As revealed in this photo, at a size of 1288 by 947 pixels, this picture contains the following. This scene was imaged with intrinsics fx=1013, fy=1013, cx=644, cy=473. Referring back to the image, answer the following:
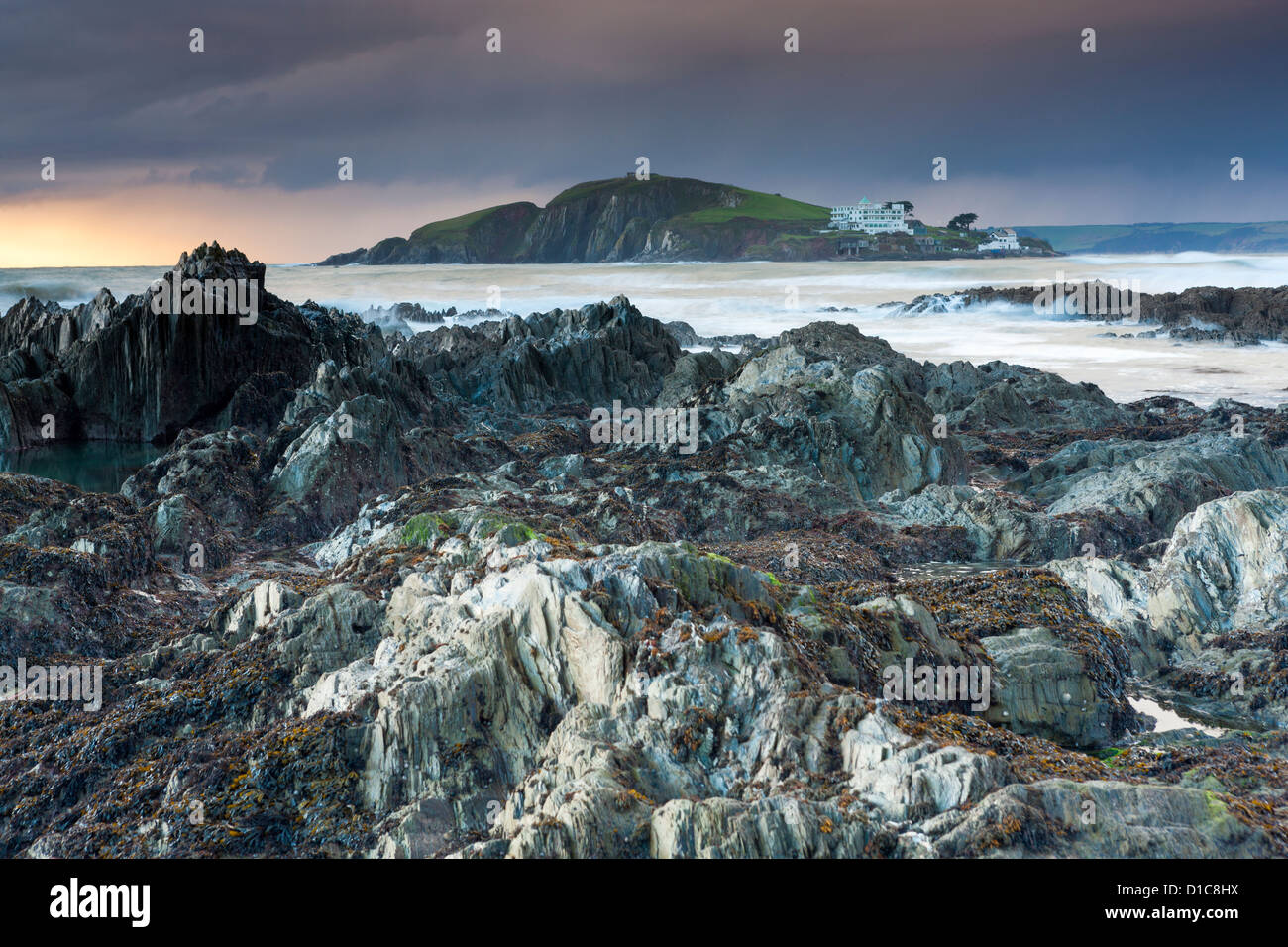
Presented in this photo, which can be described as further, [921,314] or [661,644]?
[921,314]

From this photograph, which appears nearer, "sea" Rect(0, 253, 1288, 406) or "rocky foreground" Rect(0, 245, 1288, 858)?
"rocky foreground" Rect(0, 245, 1288, 858)

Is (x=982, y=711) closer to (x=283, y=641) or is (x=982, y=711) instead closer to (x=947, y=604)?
(x=947, y=604)

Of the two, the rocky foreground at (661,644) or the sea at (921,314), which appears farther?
the sea at (921,314)
